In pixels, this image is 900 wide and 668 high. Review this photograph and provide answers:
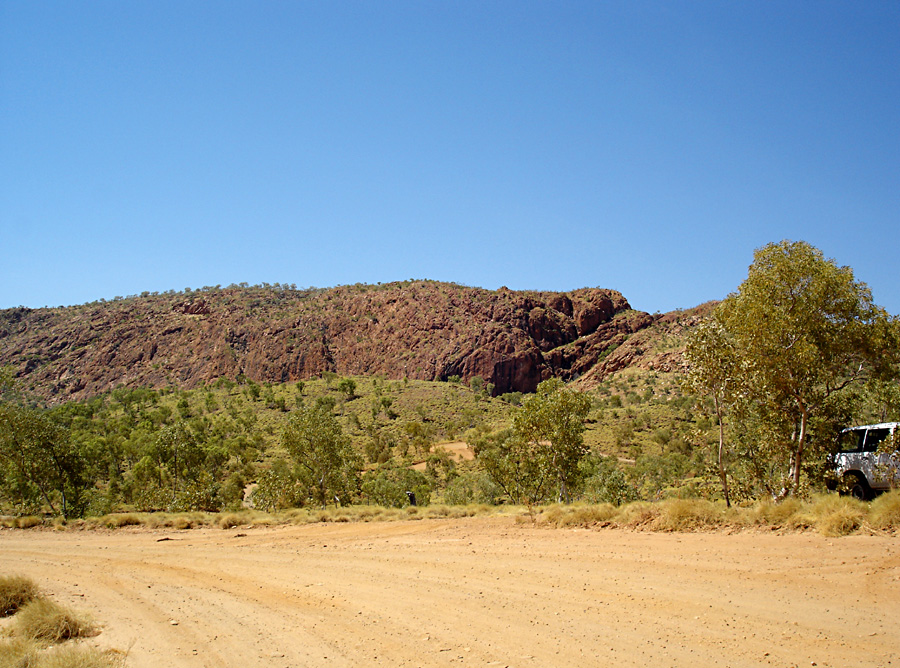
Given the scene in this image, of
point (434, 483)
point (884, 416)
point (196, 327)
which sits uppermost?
point (196, 327)

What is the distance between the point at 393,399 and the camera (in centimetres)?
9019

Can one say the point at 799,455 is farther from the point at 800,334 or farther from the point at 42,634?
the point at 42,634

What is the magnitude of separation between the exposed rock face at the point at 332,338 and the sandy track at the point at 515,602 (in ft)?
353

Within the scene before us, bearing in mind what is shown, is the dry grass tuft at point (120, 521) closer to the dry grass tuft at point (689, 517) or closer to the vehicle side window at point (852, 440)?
the dry grass tuft at point (689, 517)

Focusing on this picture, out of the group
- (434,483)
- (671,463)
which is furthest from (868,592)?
(434,483)

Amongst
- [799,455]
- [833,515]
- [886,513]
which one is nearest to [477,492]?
[799,455]

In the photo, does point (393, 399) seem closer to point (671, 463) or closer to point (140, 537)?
point (671, 463)

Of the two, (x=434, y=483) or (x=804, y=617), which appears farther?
(x=434, y=483)

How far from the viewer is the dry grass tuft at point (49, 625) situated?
332 inches

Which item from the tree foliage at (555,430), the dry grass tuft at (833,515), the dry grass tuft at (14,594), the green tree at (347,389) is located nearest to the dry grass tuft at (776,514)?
the dry grass tuft at (833,515)

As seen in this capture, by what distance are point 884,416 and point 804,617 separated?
18.9 m

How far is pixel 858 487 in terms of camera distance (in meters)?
14.8

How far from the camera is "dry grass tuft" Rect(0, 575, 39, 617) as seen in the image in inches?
395

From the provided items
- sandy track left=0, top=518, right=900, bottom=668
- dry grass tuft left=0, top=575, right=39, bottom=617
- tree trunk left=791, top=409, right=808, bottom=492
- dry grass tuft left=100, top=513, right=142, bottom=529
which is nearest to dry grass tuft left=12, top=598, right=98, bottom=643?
sandy track left=0, top=518, right=900, bottom=668
